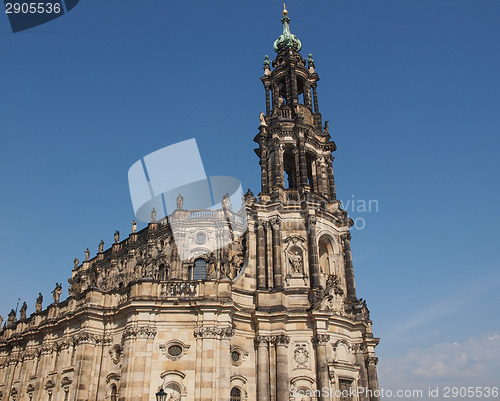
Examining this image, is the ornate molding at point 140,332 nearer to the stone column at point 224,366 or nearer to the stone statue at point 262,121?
the stone column at point 224,366

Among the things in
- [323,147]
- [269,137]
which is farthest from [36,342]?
[323,147]

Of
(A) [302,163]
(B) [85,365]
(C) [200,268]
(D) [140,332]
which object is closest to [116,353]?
(B) [85,365]

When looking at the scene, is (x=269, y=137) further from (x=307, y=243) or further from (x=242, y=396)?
(x=242, y=396)

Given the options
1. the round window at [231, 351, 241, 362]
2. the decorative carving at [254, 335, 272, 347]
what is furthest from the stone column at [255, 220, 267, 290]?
the round window at [231, 351, 241, 362]

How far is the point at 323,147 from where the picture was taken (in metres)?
41.4

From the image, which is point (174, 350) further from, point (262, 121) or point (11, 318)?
point (11, 318)

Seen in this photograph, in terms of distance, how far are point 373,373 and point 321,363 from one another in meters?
10.7

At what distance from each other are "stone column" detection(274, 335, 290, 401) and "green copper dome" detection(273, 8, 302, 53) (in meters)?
27.5

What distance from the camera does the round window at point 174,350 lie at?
27219 mm

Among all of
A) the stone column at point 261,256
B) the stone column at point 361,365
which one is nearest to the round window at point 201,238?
the stone column at point 261,256

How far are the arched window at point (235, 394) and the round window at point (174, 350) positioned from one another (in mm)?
4335

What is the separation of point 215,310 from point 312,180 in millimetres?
16544

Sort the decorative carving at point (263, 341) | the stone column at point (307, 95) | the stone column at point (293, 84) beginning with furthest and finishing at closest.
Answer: the stone column at point (307, 95) → the stone column at point (293, 84) → the decorative carving at point (263, 341)

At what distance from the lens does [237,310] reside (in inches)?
1184
